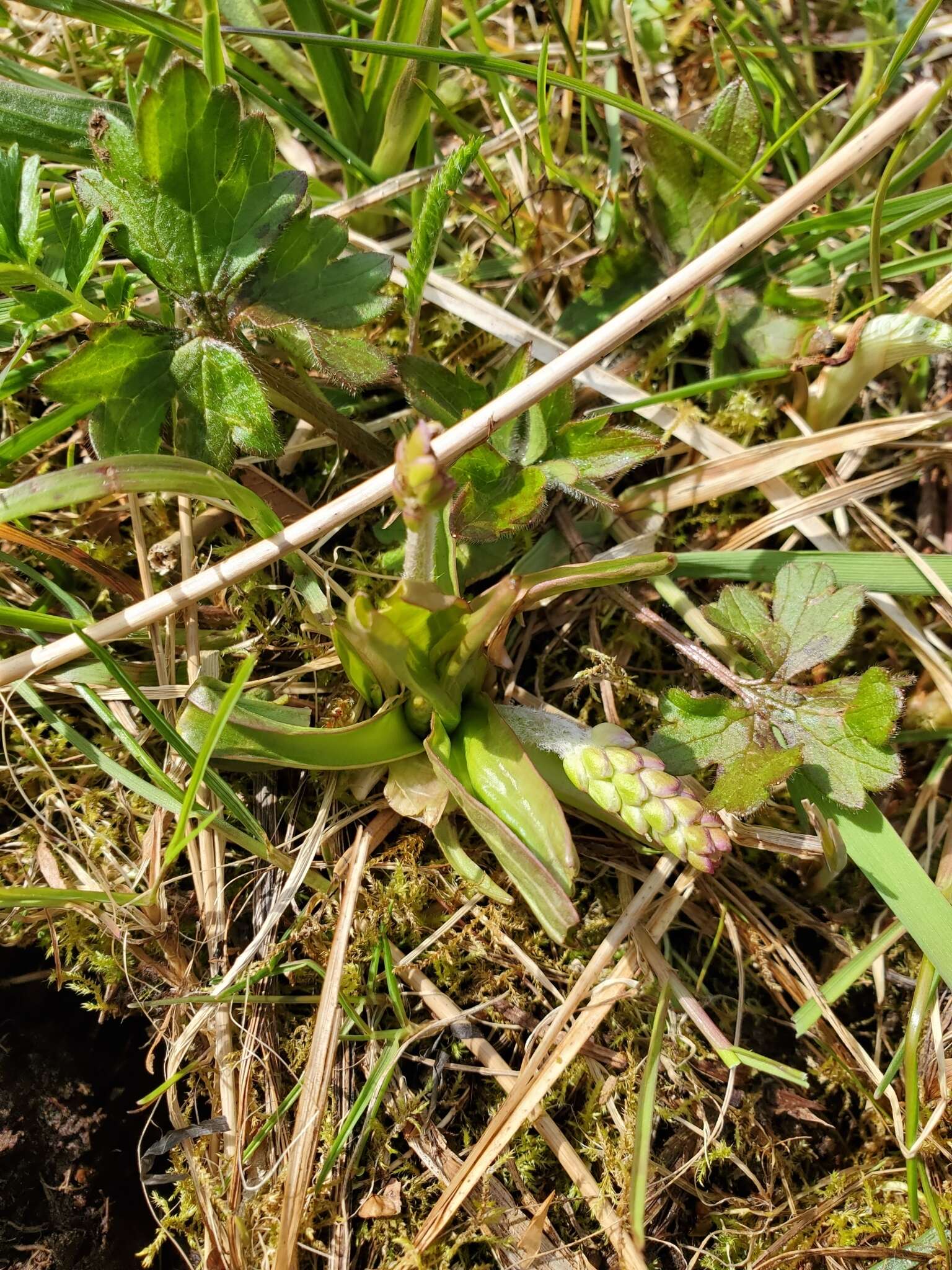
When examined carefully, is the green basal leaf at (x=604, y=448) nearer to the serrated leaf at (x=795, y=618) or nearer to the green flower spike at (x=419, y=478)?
the serrated leaf at (x=795, y=618)

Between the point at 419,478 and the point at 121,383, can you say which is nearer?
the point at 419,478

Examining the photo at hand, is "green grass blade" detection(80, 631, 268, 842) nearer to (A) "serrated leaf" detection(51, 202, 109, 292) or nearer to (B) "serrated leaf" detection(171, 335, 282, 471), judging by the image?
(B) "serrated leaf" detection(171, 335, 282, 471)

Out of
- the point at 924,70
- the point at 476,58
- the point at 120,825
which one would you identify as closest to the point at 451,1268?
the point at 120,825

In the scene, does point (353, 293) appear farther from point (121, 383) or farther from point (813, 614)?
point (813, 614)

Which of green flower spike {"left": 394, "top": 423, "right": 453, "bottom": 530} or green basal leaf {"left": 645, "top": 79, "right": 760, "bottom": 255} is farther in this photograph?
green basal leaf {"left": 645, "top": 79, "right": 760, "bottom": 255}

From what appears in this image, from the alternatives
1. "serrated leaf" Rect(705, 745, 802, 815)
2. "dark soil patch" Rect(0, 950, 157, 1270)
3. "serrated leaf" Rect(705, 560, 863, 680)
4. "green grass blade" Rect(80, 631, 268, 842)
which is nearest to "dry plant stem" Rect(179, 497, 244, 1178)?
"green grass blade" Rect(80, 631, 268, 842)

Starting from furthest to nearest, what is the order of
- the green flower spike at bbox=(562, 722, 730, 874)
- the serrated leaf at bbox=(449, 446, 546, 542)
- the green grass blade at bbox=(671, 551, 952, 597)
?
1. the green grass blade at bbox=(671, 551, 952, 597)
2. the serrated leaf at bbox=(449, 446, 546, 542)
3. the green flower spike at bbox=(562, 722, 730, 874)

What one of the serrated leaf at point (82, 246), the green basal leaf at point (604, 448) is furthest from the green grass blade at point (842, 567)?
the serrated leaf at point (82, 246)

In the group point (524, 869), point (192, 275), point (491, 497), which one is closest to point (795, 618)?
point (491, 497)
